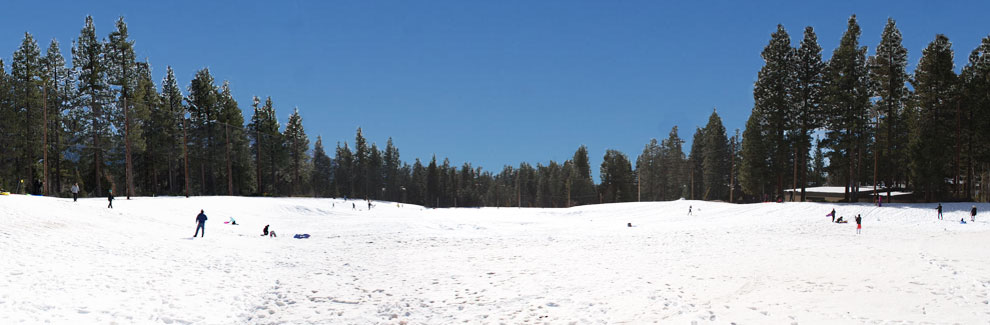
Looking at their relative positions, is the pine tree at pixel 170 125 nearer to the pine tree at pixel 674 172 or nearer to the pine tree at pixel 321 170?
the pine tree at pixel 321 170

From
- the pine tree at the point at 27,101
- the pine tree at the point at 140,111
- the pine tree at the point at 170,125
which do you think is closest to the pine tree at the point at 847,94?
the pine tree at the point at 140,111

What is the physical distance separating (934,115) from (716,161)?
33.1m

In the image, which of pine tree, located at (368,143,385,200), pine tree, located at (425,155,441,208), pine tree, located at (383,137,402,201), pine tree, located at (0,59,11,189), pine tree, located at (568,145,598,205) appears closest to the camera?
pine tree, located at (0,59,11,189)

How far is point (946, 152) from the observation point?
42.3m

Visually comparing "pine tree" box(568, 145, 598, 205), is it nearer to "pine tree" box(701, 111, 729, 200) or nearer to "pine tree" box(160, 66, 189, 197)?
"pine tree" box(701, 111, 729, 200)

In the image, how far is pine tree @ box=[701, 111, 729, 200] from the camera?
246 ft

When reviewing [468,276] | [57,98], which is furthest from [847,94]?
[57,98]

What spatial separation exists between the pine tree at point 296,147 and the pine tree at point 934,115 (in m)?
74.2

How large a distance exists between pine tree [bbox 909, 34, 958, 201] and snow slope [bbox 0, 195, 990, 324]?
67.4 ft

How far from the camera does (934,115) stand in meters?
42.4

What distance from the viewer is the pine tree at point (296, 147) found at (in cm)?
7581

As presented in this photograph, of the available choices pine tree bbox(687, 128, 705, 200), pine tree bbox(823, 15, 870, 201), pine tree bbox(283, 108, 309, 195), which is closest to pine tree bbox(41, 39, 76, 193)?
pine tree bbox(283, 108, 309, 195)

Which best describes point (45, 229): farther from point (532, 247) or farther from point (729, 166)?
point (729, 166)

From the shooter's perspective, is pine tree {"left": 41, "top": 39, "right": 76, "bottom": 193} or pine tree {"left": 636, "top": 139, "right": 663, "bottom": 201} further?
pine tree {"left": 636, "top": 139, "right": 663, "bottom": 201}
